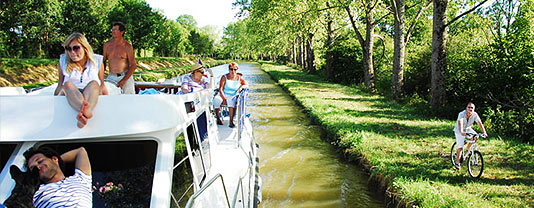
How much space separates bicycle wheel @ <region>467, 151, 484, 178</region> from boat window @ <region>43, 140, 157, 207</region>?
592cm

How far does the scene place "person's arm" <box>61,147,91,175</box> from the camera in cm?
292

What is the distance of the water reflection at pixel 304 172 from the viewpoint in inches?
269

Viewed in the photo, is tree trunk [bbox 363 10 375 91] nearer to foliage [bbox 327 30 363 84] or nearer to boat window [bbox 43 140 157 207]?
foliage [bbox 327 30 363 84]

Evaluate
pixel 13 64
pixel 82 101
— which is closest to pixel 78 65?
pixel 82 101

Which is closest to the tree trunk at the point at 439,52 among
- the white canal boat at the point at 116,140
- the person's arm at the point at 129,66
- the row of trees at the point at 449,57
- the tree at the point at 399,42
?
the row of trees at the point at 449,57

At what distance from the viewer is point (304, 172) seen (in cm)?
833

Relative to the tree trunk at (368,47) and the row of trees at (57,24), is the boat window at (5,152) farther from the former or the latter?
the row of trees at (57,24)

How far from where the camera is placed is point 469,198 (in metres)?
5.57

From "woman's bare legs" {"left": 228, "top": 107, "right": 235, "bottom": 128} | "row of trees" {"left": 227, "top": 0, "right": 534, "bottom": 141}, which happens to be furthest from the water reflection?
"row of trees" {"left": 227, "top": 0, "right": 534, "bottom": 141}

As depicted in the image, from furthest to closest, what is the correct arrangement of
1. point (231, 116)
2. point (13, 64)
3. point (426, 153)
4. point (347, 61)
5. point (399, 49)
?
point (347, 61) < point (13, 64) < point (399, 49) < point (426, 153) < point (231, 116)

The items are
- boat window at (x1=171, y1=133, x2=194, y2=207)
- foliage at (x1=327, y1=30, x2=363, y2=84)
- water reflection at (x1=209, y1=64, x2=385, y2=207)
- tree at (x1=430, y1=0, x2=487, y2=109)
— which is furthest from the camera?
foliage at (x1=327, y1=30, x2=363, y2=84)

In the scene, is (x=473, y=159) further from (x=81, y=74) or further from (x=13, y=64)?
(x=13, y=64)

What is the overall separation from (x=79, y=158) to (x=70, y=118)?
0.34 m

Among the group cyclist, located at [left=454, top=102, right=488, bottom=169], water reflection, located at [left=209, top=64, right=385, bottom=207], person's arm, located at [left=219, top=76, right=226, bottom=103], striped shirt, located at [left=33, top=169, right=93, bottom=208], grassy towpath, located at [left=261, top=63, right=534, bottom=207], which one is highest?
person's arm, located at [left=219, top=76, right=226, bottom=103]
